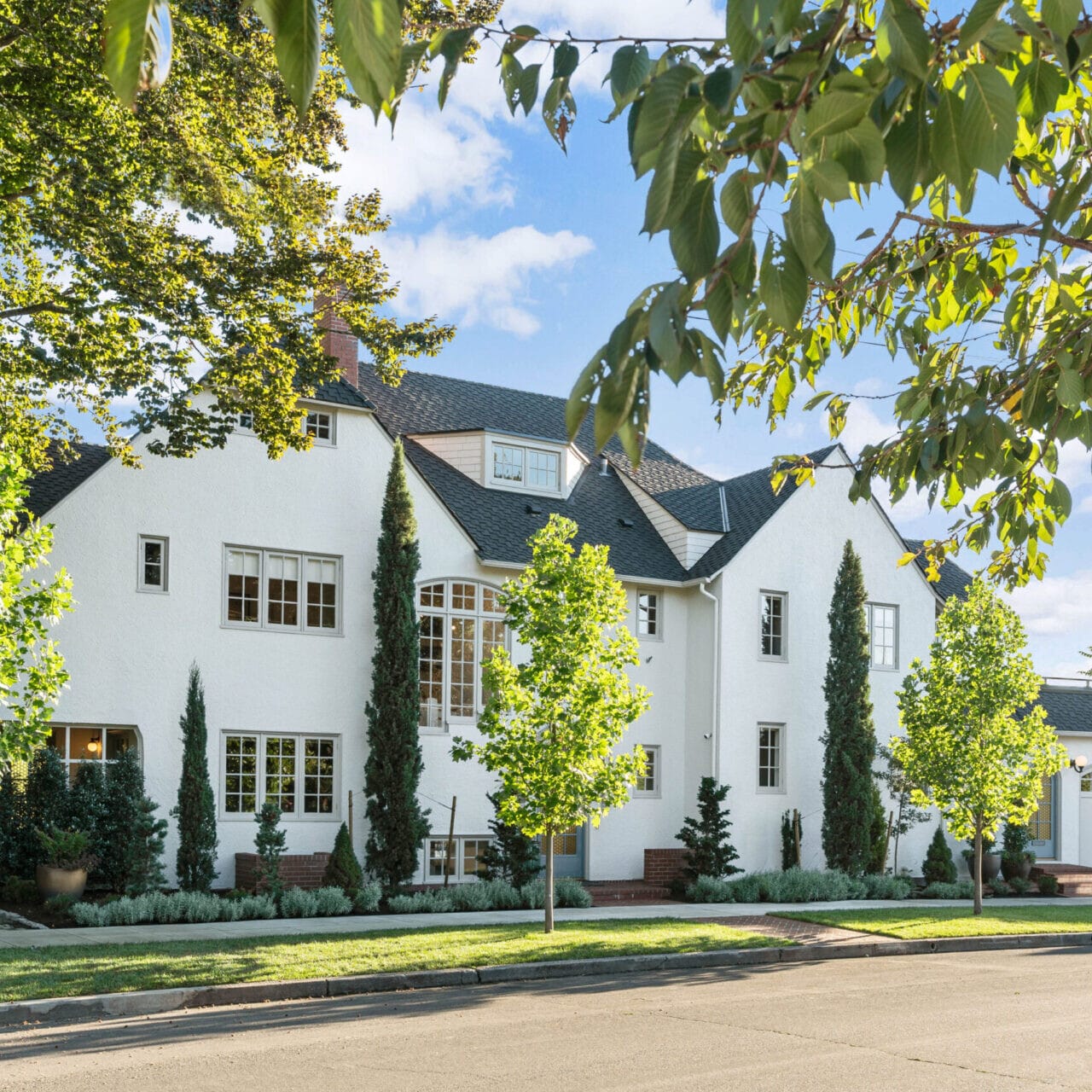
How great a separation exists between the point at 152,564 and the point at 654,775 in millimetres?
10940

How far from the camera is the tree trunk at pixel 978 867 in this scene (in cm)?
2162

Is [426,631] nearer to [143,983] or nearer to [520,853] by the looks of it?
[520,853]

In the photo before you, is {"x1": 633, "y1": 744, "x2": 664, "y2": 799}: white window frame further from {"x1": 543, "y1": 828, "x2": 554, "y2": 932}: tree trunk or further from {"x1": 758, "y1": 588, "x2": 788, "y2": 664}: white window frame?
{"x1": 543, "y1": 828, "x2": 554, "y2": 932}: tree trunk

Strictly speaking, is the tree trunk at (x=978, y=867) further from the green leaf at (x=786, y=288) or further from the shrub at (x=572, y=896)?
the green leaf at (x=786, y=288)

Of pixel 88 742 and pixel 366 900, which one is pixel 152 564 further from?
pixel 366 900

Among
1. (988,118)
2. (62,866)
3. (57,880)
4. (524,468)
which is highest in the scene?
(524,468)

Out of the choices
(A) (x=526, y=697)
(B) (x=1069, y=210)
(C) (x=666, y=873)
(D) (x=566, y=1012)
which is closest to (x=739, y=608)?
(C) (x=666, y=873)

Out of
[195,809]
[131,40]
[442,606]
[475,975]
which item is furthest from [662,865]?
[131,40]

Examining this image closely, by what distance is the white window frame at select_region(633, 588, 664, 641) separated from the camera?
26.7 meters

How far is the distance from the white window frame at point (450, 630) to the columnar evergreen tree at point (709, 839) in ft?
15.2

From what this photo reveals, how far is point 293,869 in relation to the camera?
830 inches

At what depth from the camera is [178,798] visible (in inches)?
798

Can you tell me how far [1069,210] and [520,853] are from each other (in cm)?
1913

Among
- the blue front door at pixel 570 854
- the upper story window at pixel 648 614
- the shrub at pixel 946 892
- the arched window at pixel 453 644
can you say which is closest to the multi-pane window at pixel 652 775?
the blue front door at pixel 570 854
